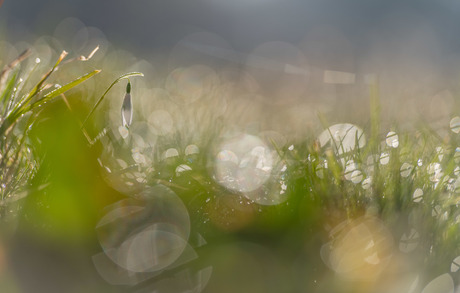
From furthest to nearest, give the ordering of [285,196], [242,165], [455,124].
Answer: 1. [455,124]
2. [242,165]
3. [285,196]

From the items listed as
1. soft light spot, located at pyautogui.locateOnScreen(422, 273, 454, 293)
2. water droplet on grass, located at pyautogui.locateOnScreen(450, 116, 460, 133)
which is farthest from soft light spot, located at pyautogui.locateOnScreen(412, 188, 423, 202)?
water droplet on grass, located at pyautogui.locateOnScreen(450, 116, 460, 133)

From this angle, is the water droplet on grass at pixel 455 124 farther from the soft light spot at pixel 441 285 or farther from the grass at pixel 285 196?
the soft light spot at pixel 441 285

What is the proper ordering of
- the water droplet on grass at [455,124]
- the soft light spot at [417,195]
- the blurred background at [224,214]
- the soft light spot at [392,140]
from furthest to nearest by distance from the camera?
1. the water droplet on grass at [455,124]
2. the soft light spot at [392,140]
3. the soft light spot at [417,195]
4. the blurred background at [224,214]

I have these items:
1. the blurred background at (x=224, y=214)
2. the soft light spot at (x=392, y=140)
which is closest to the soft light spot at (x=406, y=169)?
the blurred background at (x=224, y=214)

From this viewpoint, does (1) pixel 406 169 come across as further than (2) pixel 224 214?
Yes

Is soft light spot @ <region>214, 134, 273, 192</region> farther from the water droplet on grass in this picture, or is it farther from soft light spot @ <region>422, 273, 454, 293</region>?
the water droplet on grass

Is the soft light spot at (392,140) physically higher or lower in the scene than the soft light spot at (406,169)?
higher

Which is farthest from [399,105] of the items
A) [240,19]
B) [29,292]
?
[240,19]

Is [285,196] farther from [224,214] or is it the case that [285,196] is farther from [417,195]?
[417,195]

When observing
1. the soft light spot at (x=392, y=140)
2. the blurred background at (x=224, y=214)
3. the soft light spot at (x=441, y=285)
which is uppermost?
the soft light spot at (x=392, y=140)

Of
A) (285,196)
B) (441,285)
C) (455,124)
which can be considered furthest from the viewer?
(455,124)

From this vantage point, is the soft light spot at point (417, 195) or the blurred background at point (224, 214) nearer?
the blurred background at point (224, 214)

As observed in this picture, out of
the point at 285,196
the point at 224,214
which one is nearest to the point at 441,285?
the point at 285,196
